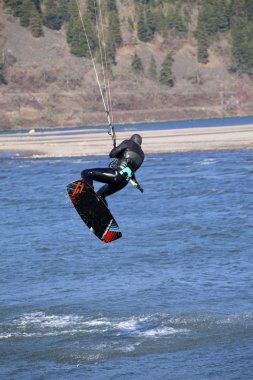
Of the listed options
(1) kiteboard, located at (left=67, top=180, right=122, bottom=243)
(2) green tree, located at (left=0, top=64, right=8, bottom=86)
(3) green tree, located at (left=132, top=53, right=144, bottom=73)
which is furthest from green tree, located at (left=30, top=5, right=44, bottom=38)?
(1) kiteboard, located at (left=67, top=180, right=122, bottom=243)

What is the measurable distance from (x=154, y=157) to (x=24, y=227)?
28050 millimetres

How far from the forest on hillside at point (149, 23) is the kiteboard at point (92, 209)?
12578 centimetres

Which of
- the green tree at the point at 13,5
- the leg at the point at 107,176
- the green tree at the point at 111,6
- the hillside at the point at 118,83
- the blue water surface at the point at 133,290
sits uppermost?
the green tree at the point at 13,5

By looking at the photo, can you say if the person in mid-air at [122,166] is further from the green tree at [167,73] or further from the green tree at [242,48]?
the green tree at [242,48]

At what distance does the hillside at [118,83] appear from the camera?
133 m

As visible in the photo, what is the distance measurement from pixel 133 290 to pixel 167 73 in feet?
402

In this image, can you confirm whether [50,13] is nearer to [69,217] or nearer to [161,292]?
[69,217]

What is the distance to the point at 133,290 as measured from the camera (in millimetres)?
21719

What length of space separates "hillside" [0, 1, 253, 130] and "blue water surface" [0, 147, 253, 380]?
93.2m

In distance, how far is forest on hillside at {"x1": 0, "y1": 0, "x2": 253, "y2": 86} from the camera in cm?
14400

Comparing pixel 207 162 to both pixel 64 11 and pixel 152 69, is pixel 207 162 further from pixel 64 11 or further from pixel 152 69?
pixel 64 11

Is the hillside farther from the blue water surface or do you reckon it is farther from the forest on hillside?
the blue water surface

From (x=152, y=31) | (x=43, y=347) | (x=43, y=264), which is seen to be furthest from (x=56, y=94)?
(x=43, y=347)

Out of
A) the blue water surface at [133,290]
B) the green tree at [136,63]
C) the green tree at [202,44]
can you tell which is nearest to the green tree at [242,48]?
the green tree at [202,44]
